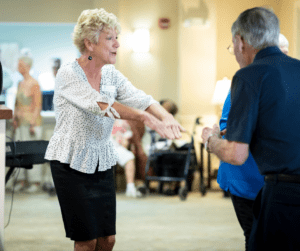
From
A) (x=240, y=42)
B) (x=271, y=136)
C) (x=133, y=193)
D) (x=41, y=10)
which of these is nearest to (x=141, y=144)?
(x=133, y=193)

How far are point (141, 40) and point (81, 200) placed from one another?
489 cm

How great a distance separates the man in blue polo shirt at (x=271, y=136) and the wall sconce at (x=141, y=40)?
5.25 m

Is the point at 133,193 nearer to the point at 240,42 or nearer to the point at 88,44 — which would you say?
the point at 88,44

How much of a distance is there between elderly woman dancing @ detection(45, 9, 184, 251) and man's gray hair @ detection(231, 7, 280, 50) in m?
0.51

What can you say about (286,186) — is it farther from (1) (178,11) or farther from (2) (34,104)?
(1) (178,11)

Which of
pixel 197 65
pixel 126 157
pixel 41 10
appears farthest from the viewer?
pixel 41 10

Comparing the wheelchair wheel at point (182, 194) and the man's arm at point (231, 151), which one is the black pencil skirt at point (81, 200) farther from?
the wheelchair wheel at point (182, 194)

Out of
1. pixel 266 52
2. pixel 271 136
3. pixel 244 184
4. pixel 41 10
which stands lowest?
pixel 244 184

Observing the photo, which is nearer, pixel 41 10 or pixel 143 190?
pixel 143 190

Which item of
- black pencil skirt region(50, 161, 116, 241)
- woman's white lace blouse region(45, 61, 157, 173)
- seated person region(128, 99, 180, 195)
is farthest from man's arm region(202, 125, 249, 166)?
seated person region(128, 99, 180, 195)

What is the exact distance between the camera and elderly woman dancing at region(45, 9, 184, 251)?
74.5 inches

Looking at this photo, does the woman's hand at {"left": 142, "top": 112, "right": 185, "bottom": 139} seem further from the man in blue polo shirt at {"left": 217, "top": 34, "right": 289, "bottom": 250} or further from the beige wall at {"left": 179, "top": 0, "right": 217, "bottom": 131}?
the beige wall at {"left": 179, "top": 0, "right": 217, "bottom": 131}

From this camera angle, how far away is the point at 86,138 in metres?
1.93

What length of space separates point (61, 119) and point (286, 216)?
1022 millimetres
